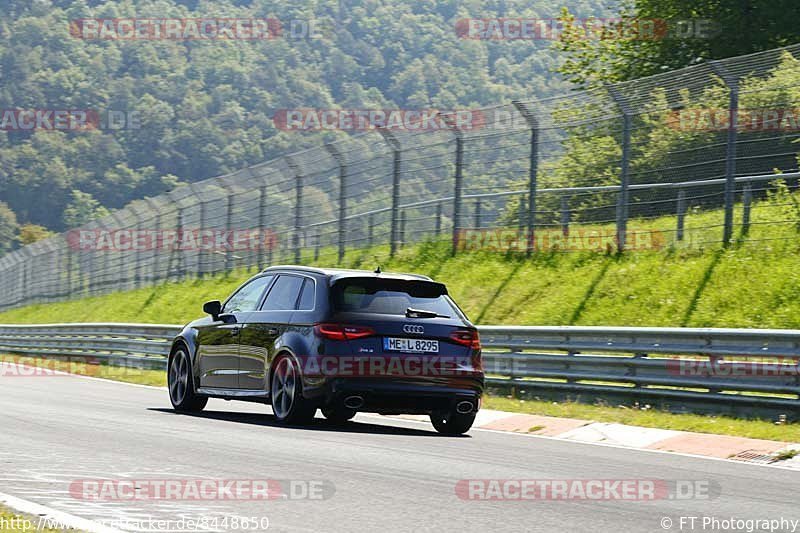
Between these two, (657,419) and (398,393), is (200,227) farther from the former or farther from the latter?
(398,393)

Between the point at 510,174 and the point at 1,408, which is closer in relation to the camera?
the point at 1,408

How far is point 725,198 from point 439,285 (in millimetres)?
7347

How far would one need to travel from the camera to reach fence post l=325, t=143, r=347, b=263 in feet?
86.2

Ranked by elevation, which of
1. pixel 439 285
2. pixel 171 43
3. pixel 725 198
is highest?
pixel 171 43

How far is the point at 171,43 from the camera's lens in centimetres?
15850

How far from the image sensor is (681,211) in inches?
783

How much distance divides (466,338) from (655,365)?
8.72 feet

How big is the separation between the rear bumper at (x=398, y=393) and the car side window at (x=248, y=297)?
1.84m

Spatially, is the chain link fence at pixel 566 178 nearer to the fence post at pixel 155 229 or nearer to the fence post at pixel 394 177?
the fence post at pixel 394 177

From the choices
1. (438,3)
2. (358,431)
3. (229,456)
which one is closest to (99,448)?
(229,456)

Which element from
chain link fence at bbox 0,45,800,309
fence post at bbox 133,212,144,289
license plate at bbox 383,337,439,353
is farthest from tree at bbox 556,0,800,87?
license plate at bbox 383,337,439,353

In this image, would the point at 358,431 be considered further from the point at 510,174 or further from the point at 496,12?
the point at 496,12

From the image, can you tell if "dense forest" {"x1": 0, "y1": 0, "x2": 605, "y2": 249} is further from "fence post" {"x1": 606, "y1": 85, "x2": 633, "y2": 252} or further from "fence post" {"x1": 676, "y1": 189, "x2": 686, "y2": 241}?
"fence post" {"x1": 676, "y1": 189, "x2": 686, "y2": 241}

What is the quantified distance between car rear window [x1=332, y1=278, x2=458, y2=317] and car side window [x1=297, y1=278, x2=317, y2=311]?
10.4 inches
